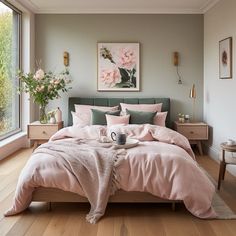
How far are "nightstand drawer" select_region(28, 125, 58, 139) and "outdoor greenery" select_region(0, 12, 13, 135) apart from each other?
48 centimetres

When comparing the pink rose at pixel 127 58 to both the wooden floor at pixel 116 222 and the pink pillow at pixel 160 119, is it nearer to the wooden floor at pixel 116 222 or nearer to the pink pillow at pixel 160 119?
the pink pillow at pixel 160 119

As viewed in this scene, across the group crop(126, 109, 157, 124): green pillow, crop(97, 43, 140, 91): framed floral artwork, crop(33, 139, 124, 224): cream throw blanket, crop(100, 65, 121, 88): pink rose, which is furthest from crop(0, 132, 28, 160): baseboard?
crop(33, 139, 124, 224): cream throw blanket

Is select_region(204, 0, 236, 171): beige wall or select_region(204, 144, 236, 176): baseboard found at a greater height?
select_region(204, 0, 236, 171): beige wall

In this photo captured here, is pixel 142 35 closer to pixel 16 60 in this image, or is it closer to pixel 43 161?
pixel 16 60

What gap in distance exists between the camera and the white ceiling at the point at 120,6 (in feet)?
19.0

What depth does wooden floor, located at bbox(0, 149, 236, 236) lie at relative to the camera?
2852 mm

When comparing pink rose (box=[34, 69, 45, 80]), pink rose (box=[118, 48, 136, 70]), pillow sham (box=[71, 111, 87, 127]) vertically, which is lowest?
pillow sham (box=[71, 111, 87, 127])

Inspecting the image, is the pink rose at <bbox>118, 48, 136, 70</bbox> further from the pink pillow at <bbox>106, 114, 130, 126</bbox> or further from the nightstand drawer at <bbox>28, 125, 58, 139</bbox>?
the nightstand drawer at <bbox>28, 125, 58, 139</bbox>

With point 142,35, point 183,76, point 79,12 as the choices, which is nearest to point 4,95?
point 79,12

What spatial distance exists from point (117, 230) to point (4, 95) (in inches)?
146

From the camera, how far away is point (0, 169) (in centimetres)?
490

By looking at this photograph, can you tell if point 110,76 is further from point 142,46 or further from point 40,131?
point 40,131

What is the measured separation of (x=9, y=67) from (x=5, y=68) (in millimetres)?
182

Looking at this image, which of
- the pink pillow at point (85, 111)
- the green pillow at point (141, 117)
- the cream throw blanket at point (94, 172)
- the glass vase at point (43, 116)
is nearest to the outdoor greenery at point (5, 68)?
the glass vase at point (43, 116)
